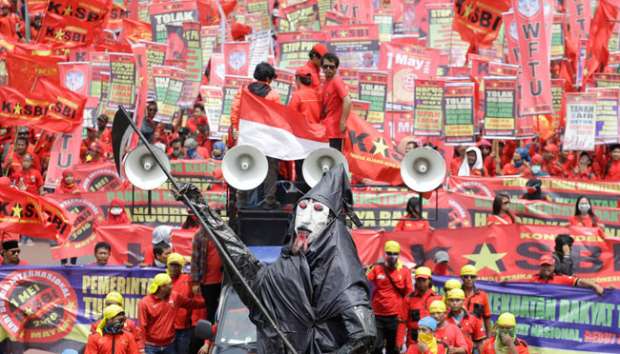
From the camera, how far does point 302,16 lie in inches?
1125

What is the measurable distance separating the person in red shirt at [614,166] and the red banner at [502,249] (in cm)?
435

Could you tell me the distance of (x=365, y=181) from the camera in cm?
1805

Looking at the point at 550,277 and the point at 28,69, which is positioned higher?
the point at 28,69

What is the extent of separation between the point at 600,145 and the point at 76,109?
25.1 ft

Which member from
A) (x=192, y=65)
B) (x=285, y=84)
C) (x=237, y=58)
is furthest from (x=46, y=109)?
(x=237, y=58)

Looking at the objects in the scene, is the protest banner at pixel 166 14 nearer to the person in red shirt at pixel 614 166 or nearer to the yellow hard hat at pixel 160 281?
the person in red shirt at pixel 614 166

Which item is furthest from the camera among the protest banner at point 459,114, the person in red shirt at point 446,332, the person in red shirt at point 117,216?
the protest banner at point 459,114

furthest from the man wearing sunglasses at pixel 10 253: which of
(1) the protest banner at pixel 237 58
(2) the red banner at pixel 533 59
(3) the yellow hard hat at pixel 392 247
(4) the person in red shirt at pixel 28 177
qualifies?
(1) the protest banner at pixel 237 58

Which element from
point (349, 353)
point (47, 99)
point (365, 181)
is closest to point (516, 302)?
point (365, 181)

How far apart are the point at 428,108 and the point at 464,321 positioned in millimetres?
7367

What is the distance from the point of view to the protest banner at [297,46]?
79.4 feet

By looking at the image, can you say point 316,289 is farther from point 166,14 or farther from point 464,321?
point 166,14

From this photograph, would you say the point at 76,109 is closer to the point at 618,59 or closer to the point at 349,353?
the point at 618,59

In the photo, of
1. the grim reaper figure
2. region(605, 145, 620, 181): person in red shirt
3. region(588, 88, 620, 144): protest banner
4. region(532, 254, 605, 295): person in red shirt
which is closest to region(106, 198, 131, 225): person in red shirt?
region(532, 254, 605, 295): person in red shirt
